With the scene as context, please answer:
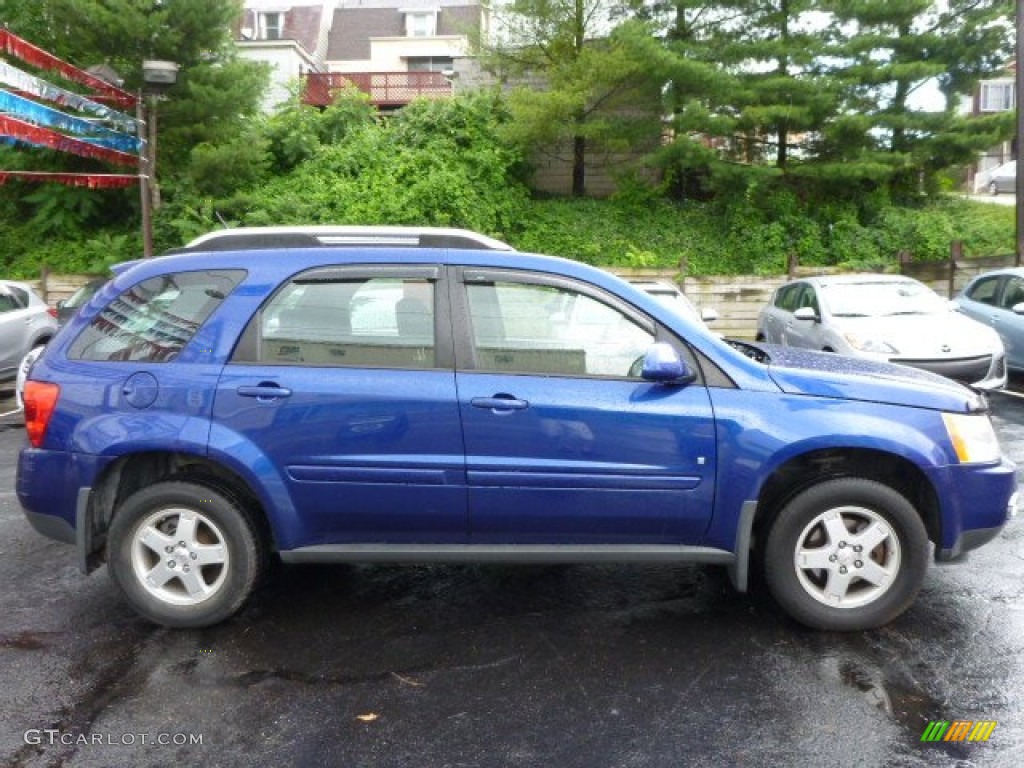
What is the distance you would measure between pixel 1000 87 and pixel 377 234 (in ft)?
151

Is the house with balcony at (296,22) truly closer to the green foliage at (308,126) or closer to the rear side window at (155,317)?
the green foliage at (308,126)

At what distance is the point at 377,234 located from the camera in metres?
4.68

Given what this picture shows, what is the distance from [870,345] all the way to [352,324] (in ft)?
22.8

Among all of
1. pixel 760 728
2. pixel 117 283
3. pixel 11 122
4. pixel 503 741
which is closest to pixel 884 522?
pixel 760 728

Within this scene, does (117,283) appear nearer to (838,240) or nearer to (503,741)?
(503,741)

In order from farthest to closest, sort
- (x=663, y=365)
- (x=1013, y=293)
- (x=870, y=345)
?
1. (x=1013, y=293)
2. (x=870, y=345)
3. (x=663, y=365)

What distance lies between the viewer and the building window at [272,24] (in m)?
40.7

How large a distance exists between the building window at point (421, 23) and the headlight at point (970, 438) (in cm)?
4026

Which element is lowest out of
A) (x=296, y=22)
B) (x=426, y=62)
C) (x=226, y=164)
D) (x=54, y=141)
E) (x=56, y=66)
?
(x=54, y=141)

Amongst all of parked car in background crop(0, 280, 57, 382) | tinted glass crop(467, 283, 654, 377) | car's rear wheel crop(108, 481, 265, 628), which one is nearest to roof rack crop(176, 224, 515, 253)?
tinted glass crop(467, 283, 654, 377)

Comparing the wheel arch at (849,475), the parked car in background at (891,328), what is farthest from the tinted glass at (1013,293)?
the wheel arch at (849,475)

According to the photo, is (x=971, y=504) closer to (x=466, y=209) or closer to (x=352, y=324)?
(x=352, y=324)

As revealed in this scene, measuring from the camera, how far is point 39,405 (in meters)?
4.23

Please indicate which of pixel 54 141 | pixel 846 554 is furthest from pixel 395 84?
pixel 846 554
